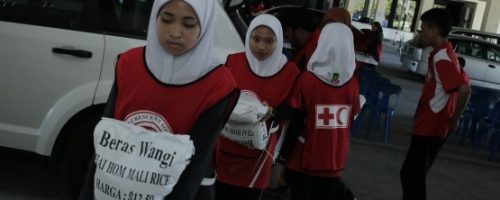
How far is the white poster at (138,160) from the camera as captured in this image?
1.84 meters

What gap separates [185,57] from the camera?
6.41 feet

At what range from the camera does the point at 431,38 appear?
4.36 meters

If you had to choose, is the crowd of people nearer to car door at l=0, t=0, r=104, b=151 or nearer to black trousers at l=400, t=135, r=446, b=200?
black trousers at l=400, t=135, r=446, b=200

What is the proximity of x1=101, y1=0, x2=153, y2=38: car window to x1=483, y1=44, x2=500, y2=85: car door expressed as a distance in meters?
14.0

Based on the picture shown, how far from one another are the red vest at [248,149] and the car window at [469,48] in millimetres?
13972

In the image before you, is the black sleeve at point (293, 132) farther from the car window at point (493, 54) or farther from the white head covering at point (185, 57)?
the car window at point (493, 54)

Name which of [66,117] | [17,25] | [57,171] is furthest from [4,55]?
[57,171]

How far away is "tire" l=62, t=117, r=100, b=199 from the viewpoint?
375 cm

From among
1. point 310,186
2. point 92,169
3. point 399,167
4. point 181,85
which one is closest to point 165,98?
point 181,85

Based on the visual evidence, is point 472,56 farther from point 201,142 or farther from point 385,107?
point 201,142

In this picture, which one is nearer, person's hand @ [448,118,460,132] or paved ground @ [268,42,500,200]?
person's hand @ [448,118,460,132]

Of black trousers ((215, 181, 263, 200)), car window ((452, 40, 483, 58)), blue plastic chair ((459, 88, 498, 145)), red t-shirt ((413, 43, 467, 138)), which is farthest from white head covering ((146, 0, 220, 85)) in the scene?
car window ((452, 40, 483, 58))

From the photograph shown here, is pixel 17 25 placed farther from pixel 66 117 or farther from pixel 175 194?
pixel 175 194

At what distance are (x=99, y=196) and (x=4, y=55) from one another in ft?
7.03
